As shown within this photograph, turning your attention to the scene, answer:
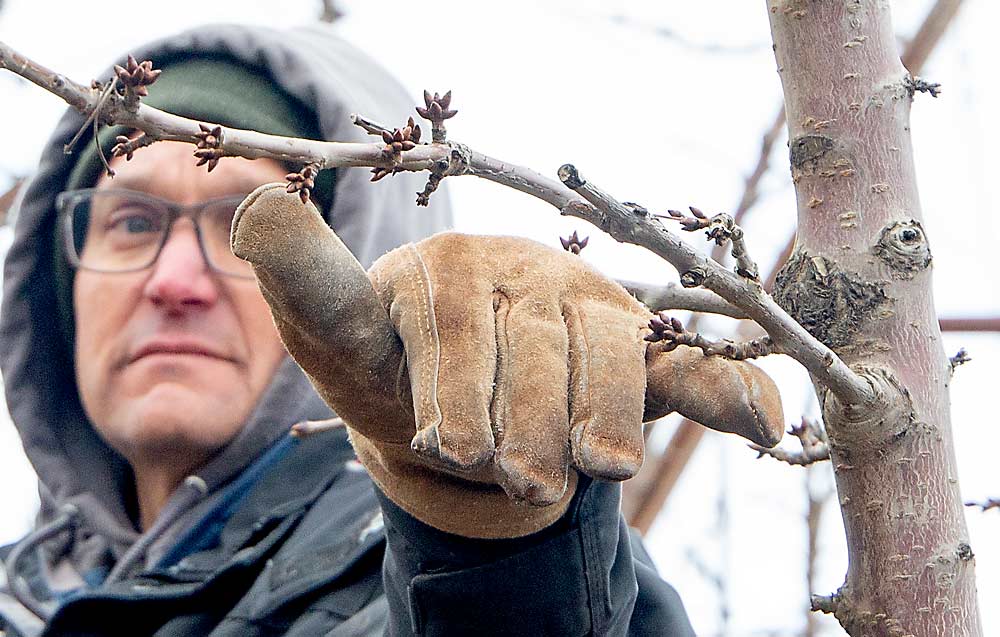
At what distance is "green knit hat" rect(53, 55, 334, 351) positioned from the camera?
2209 mm

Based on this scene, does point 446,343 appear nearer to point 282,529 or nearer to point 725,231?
point 725,231

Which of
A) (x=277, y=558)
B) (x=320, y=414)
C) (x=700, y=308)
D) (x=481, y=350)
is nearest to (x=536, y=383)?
(x=481, y=350)

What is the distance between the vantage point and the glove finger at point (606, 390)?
29.7 inches

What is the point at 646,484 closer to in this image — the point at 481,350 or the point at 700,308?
the point at 700,308

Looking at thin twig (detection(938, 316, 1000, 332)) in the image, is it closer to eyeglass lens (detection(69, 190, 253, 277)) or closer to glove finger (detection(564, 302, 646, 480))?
glove finger (detection(564, 302, 646, 480))

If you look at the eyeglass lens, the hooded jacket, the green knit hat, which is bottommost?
the hooded jacket

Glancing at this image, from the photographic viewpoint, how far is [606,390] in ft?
2.57

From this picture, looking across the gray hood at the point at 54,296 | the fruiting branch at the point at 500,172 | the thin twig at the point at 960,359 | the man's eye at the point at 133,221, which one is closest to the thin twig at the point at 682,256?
the fruiting branch at the point at 500,172

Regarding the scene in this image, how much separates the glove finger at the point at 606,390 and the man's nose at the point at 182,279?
4.50 ft

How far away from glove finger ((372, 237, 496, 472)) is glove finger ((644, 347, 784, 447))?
0.47ft

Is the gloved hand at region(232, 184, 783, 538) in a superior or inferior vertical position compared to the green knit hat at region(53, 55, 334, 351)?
inferior

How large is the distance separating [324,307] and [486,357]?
0.41ft

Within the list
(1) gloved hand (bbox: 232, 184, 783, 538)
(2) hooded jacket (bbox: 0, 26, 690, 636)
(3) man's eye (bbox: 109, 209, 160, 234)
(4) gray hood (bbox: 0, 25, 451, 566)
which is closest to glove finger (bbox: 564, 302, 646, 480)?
(1) gloved hand (bbox: 232, 184, 783, 538)

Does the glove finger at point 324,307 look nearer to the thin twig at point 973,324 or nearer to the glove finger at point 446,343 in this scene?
the glove finger at point 446,343
